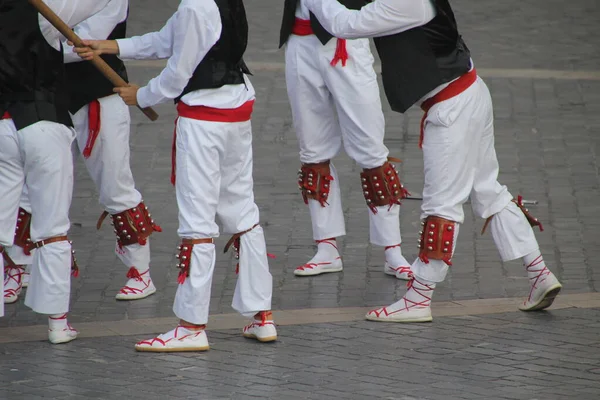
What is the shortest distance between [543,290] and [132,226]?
7.74 ft

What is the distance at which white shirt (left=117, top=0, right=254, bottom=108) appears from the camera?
6082 mm

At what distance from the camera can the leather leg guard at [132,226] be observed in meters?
7.40

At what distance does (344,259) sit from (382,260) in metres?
0.24

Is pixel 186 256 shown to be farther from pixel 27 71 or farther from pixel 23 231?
pixel 23 231

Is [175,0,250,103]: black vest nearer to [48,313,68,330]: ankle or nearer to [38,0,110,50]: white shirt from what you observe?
[38,0,110,50]: white shirt

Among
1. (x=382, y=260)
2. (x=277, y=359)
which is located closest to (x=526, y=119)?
(x=382, y=260)

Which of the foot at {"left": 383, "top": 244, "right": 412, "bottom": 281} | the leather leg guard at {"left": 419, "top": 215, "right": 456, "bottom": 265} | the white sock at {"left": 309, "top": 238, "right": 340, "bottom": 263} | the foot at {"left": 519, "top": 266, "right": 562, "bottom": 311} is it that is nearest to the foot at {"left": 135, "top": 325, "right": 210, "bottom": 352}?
the leather leg guard at {"left": 419, "top": 215, "right": 456, "bottom": 265}

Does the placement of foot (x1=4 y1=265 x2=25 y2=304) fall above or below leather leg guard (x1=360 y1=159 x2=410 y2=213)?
below

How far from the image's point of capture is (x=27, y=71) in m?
6.39

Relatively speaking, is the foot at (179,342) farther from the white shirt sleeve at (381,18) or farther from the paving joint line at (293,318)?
the white shirt sleeve at (381,18)

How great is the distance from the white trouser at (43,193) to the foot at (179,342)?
499 mm

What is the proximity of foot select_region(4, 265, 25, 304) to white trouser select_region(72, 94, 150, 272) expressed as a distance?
644 millimetres

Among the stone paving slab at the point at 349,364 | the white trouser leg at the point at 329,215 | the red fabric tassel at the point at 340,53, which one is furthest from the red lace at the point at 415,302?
the red fabric tassel at the point at 340,53

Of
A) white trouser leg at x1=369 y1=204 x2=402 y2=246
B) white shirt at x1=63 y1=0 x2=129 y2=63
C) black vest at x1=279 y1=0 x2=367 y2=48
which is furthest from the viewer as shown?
white trouser leg at x1=369 y1=204 x2=402 y2=246
